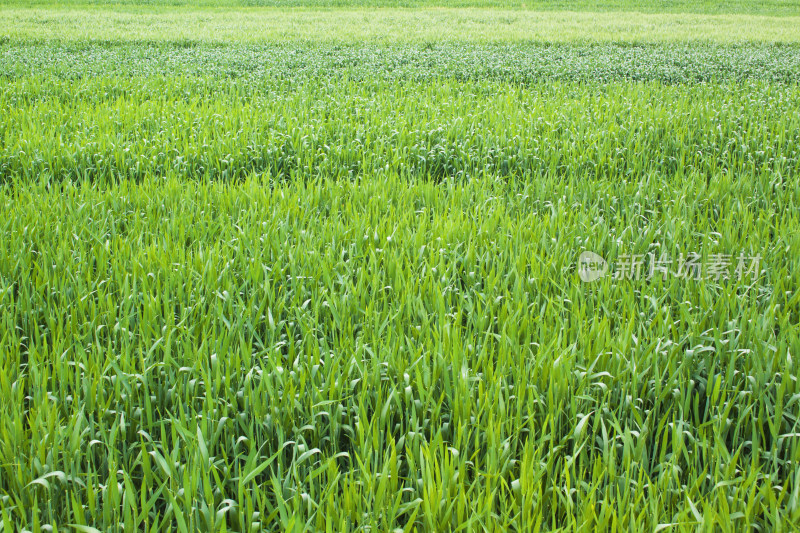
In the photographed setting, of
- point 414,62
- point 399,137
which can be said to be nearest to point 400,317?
point 399,137

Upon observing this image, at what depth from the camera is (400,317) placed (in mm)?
2854

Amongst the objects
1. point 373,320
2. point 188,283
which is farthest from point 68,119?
point 373,320

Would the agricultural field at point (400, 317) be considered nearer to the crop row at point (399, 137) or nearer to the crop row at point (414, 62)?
the crop row at point (399, 137)

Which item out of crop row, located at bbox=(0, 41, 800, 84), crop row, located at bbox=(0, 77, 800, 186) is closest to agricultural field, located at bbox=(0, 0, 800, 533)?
crop row, located at bbox=(0, 77, 800, 186)

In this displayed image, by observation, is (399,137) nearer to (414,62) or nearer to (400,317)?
(400,317)

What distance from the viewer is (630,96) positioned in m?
8.53

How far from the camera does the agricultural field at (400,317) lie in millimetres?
1830

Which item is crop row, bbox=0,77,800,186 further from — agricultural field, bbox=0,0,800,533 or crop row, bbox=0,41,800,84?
crop row, bbox=0,41,800,84

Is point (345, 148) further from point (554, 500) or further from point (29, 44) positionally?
point (29, 44)

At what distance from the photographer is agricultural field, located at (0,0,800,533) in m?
1.83

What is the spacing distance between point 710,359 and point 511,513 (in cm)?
125

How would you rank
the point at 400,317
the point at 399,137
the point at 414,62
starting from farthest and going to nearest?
the point at 414,62 < the point at 399,137 < the point at 400,317

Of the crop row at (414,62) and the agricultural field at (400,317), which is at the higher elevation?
the crop row at (414,62)

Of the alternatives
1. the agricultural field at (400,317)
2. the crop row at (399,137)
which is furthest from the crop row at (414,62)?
the agricultural field at (400,317)
